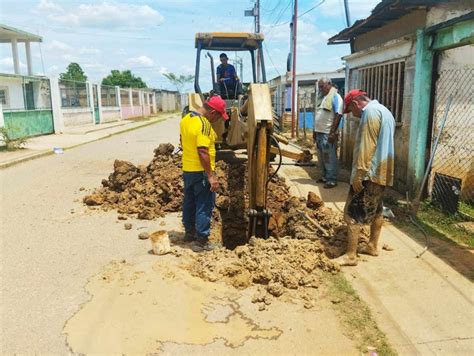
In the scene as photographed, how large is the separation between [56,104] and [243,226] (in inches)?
685

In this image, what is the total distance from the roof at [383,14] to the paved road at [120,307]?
4.78m

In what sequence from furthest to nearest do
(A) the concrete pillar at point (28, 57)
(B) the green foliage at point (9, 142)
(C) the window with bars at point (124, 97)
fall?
(C) the window with bars at point (124, 97), (A) the concrete pillar at point (28, 57), (B) the green foliage at point (9, 142)

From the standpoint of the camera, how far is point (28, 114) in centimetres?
1841

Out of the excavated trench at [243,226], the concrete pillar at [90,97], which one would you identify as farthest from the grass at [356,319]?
the concrete pillar at [90,97]

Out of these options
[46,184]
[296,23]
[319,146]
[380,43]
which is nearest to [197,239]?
[319,146]

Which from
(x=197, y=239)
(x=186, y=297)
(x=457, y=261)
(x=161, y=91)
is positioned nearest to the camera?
(x=186, y=297)

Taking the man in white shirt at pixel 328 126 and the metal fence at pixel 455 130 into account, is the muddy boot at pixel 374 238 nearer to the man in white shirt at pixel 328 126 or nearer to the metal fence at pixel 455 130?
the metal fence at pixel 455 130

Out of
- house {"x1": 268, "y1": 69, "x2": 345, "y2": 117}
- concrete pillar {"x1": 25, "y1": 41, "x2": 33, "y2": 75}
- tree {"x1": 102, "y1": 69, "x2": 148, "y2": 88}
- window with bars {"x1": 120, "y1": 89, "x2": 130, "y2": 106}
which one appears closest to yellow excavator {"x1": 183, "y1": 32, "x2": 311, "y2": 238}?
house {"x1": 268, "y1": 69, "x2": 345, "y2": 117}

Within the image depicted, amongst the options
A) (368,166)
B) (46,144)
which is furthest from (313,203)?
(46,144)

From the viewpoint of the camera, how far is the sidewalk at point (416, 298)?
332 cm

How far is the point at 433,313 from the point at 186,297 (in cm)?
214

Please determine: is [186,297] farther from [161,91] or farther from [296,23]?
[161,91]

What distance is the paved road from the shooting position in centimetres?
330

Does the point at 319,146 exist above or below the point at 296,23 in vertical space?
below
